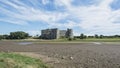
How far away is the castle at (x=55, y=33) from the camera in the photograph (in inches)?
6354

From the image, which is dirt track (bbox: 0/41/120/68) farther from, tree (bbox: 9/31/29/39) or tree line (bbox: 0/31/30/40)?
tree line (bbox: 0/31/30/40)

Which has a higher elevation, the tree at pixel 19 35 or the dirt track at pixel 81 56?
the tree at pixel 19 35

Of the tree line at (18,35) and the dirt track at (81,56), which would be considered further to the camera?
the tree line at (18,35)

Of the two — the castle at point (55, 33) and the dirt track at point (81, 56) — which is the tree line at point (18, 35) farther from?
the dirt track at point (81, 56)

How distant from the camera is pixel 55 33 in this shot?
531ft

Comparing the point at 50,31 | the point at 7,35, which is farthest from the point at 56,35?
the point at 7,35

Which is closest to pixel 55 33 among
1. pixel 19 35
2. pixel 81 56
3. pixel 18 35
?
pixel 19 35

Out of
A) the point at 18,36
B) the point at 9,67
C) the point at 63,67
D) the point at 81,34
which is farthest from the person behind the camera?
the point at 18,36

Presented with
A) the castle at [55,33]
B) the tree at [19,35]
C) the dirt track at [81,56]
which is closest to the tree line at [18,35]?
the tree at [19,35]

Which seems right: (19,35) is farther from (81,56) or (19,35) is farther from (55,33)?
(81,56)

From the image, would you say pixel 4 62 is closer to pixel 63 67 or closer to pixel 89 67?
pixel 63 67

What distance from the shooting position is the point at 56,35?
15850cm

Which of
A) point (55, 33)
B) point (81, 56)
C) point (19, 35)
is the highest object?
point (55, 33)

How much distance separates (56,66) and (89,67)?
264 centimetres
